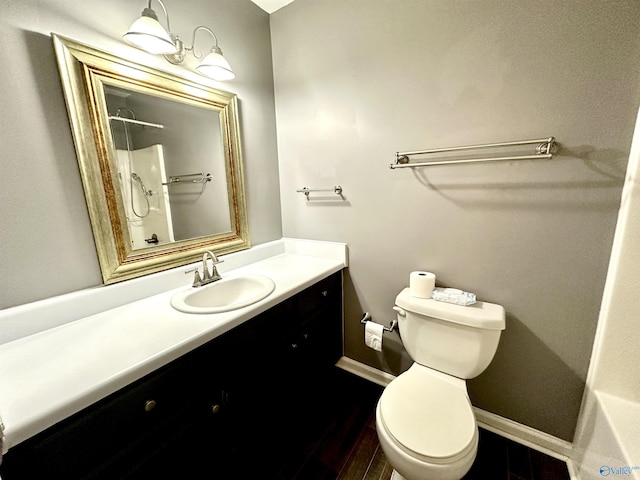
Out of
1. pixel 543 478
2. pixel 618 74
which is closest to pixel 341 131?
pixel 618 74

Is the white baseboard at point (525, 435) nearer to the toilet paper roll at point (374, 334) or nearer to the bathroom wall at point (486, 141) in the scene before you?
the bathroom wall at point (486, 141)

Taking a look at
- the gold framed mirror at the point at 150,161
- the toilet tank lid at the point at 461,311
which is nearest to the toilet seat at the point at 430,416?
the toilet tank lid at the point at 461,311

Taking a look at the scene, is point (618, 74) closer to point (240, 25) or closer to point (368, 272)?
point (368, 272)

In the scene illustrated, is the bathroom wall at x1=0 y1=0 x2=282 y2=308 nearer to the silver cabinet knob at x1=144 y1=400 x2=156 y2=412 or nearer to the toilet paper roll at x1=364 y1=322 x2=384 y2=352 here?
the silver cabinet knob at x1=144 y1=400 x2=156 y2=412

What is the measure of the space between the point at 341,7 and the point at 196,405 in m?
2.07

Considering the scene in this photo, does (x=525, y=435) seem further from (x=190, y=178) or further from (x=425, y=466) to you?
(x=190, y=178)

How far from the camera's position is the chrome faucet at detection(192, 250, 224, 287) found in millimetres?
1351

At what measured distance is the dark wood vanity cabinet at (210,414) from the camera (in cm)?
66

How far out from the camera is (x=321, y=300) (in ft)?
5.18

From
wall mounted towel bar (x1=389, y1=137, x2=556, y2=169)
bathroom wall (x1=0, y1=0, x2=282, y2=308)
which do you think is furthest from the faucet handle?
wall mounted towel bar (x1=389, y1=137, x2=556, y2=169)

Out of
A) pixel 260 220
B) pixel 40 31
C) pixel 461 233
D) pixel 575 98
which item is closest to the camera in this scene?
pixel 40 31

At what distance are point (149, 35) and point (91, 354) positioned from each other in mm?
1185

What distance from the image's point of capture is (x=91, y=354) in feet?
2.67

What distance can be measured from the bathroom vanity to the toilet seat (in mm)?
557
